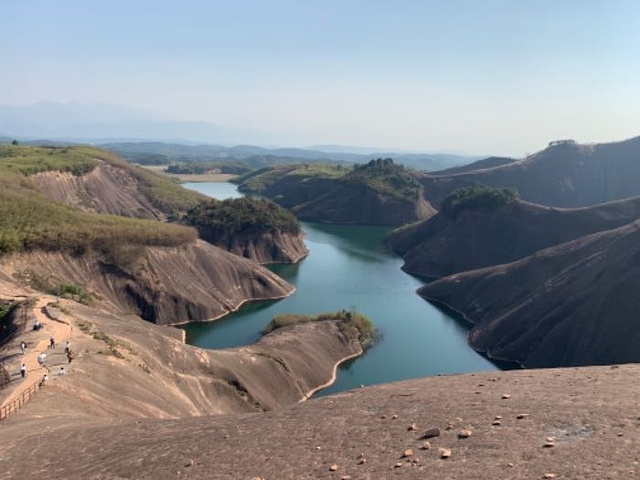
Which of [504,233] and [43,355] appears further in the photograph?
[504,233]

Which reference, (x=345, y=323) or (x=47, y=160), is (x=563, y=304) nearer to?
(x=345, y=323)

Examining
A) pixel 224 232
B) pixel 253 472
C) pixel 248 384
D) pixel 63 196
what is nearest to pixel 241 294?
pixel 224 232

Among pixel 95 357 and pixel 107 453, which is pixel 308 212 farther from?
pixel 107 453

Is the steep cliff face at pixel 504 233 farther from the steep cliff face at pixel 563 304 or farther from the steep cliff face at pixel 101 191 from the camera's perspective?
the steep cliff face at pixel 101 191

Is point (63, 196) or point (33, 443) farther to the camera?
point (63, 196)

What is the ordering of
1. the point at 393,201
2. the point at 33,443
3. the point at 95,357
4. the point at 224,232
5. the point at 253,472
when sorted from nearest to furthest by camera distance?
the point at 253,472 → the point at 33,443 → the point at 95,357 → the point at 224,232 → the point at 393,201

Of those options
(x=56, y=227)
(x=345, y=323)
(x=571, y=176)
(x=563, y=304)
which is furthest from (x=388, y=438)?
(x=571, y=176)
